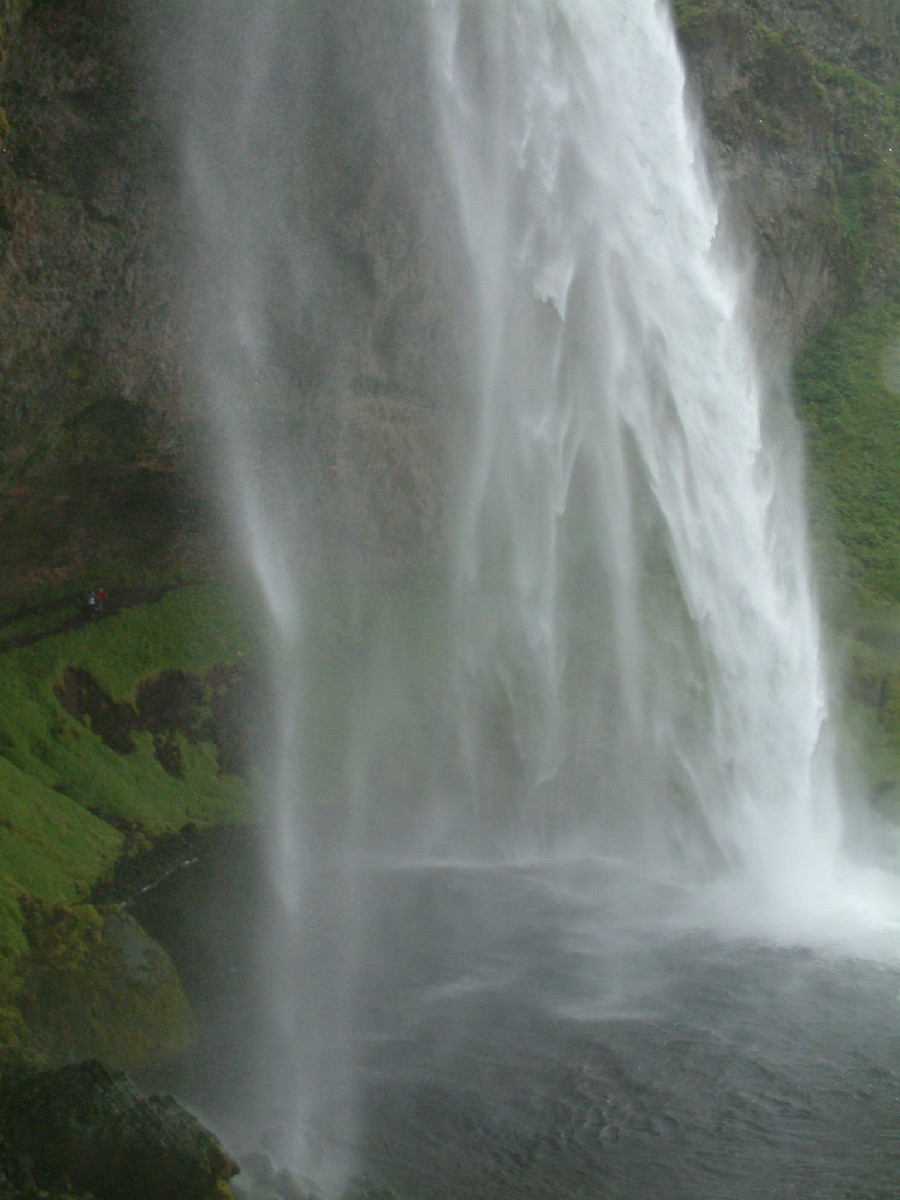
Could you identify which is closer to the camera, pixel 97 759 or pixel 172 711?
pixel 97 759

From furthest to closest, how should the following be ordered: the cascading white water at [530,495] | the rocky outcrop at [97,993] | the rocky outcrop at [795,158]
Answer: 1. the rocky outcrop at [795,158]
2. the cascading white water at [530,495]
3. the rocky outcrop at [97,993]

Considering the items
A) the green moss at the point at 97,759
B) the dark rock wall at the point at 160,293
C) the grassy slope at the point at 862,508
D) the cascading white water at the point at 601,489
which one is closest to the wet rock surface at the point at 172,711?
the green moss at the point at 97,759

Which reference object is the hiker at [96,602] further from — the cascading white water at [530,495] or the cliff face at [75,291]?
the cascading white water at [530,495]

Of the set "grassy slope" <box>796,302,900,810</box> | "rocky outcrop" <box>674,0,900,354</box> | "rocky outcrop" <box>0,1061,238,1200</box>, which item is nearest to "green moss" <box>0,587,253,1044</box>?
"rocky outcrop" <box>0,1061,238,1200</box>

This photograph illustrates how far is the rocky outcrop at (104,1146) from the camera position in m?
8.05

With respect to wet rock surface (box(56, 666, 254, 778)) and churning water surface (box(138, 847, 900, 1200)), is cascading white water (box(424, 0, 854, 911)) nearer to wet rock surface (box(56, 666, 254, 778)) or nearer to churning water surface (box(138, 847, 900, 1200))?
wet rock surface (box(56, 666, 254, 778))

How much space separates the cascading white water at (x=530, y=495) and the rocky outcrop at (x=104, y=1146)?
936 centimetres

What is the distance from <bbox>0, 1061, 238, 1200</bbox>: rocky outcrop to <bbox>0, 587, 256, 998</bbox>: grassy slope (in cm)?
453

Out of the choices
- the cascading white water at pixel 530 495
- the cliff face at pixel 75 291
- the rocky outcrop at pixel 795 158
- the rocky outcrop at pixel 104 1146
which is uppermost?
the rocky outcrop at pixel 795 158

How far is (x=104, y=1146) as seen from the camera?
820 centimetres

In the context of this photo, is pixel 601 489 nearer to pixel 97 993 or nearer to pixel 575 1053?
pixel 575 1053

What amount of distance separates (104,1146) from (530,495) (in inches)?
604

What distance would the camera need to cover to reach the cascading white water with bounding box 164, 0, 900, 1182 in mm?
19281

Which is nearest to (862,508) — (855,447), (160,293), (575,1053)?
(855,447)
